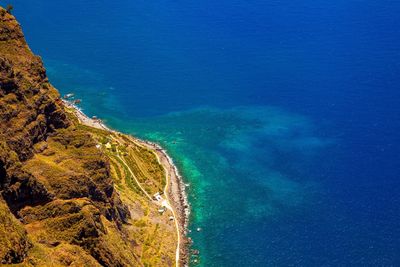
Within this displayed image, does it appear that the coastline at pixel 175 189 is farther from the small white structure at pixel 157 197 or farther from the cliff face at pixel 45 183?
the cliff face at pixel 45 183

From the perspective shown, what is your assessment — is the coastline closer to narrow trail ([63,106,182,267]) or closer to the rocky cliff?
narrow trail ([63,106,182,267])

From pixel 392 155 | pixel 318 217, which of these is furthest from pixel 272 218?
pixel 392 155

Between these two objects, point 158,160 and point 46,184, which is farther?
point 158,160

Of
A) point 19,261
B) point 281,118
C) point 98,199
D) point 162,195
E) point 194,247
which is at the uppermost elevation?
point 281,118

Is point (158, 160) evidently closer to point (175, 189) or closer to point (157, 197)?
point (175, 189)

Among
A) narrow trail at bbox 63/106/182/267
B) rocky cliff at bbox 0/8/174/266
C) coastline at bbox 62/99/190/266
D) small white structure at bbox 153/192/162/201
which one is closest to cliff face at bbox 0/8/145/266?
rocky cliff at bbox 0/8/174/266

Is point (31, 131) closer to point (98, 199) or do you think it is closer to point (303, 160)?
point (98, 199)

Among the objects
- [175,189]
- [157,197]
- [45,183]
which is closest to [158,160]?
[175,189]
